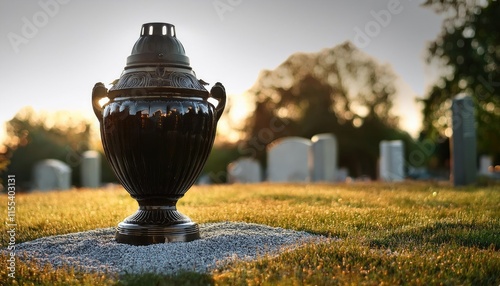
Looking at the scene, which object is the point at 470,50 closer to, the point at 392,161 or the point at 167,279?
the point at 392,161

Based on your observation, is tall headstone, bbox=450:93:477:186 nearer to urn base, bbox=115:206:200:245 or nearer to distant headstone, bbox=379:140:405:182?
distant headstone, bbox=379:140:405:182

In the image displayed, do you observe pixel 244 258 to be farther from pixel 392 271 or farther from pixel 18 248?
pixel 18 248

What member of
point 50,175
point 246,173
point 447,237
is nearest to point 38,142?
point 50,175

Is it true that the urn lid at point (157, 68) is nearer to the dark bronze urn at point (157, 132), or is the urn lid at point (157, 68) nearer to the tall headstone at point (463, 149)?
the dark bronze urn at point (157, 132)

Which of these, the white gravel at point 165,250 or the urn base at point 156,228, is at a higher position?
the urn base at point 156,228

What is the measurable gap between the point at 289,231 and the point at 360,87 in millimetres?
32355

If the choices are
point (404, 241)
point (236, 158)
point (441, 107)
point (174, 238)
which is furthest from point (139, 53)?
point (236, 158)

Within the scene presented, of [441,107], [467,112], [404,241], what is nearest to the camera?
[404,241]

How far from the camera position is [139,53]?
23.5 ft

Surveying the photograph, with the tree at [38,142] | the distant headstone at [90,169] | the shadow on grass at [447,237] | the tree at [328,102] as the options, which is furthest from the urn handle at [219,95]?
the tree at [328,102]

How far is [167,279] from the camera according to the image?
5.14m

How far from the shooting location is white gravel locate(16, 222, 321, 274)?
5.82 m

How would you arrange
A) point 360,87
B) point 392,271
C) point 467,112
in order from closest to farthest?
point 392,271
point 467,112
point 360,87

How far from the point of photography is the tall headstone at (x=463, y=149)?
1560 centimetres
